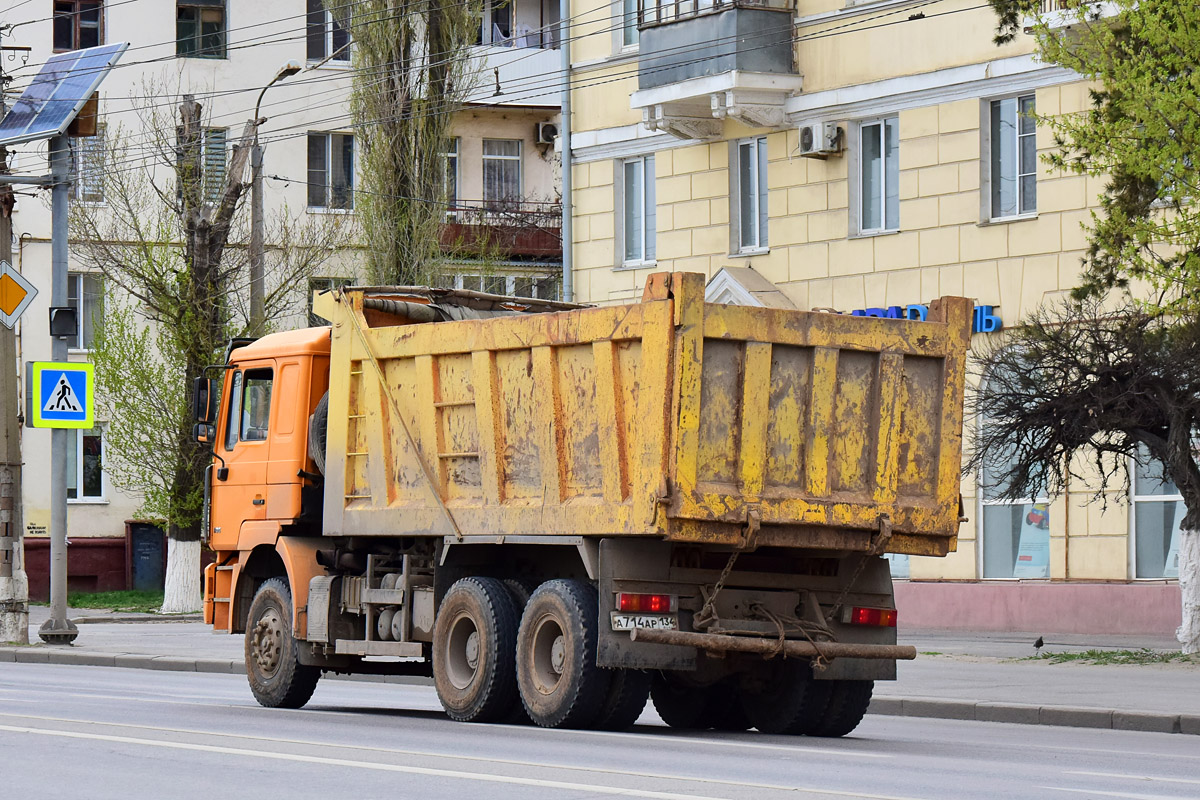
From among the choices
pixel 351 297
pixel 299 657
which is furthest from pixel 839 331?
pixel 299 657

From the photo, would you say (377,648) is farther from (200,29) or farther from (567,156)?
(200,29)

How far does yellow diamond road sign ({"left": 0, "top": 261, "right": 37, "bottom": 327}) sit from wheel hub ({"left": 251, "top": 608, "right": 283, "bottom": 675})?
34.2 feet

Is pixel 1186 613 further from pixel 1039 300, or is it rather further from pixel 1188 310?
pixel 1039 300

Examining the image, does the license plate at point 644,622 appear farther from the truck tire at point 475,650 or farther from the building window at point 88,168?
the building window at point 88,168

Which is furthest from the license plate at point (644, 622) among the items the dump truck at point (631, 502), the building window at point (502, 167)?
the building window at point (502, 167)

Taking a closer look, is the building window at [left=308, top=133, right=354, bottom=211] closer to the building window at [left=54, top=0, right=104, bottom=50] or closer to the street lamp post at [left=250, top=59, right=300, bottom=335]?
the building window at [left=54, top=0, right=104, bottom=50]

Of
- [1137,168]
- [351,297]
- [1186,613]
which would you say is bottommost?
[1186,613]

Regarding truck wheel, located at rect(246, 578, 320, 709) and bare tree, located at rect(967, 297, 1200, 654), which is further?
bare tree, located at rect(967, 297, 1200, 654)

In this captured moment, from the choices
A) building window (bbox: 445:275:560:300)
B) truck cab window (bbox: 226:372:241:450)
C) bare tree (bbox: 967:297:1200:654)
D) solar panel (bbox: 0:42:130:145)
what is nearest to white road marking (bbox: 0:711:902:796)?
truck cab window (bbox: 226:372:241:450)

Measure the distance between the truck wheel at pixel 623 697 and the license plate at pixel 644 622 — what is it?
0.44 meters

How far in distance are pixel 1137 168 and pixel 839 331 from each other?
5328 mm

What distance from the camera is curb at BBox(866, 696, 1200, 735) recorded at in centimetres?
1558

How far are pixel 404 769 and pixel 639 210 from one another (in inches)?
883

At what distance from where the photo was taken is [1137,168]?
18.0 m
